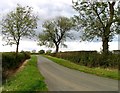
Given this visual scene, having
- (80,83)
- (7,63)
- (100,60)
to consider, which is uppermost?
(100,60)

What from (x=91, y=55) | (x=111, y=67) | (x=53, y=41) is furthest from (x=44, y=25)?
(x=111, y=67)

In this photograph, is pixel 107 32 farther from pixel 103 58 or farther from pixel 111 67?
pixel 111 67

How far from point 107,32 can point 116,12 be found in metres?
3.68

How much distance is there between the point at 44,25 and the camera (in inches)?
4090

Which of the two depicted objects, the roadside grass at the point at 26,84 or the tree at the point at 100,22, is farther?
the tree at the point at 100,22

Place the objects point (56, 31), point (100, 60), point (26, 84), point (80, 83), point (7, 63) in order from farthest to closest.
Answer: point (56, 31) → point (100, 60) → point (7, 63) → point (80, 83) → point (26, 84)

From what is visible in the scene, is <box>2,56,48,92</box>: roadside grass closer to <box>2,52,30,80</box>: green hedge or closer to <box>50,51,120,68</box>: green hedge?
<box>2,52,30,80</box>: green hedge

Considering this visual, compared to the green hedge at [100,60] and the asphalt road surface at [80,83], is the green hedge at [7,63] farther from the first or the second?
the green hedge at [100,60]

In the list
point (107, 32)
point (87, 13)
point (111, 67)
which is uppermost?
point (87, 13)

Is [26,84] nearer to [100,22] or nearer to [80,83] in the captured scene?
[80,83]

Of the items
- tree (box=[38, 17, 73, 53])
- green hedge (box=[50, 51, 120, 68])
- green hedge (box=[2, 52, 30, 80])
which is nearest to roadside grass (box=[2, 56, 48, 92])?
green hedge (box=[2, 52, 30, 80])

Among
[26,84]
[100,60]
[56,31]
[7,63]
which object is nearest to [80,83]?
[26,84]

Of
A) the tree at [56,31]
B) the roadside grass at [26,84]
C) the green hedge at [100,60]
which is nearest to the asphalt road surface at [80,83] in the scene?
the roadside grass at [26,84]

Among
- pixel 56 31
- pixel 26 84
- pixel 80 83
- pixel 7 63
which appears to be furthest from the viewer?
pixel 56 31
